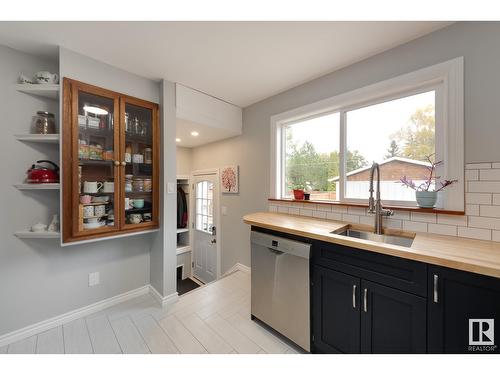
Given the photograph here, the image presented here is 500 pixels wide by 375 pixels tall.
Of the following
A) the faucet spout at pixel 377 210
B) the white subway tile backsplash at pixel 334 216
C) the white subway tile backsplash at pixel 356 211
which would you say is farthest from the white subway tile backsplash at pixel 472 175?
the white subway tile backsplash at pixel 334 216

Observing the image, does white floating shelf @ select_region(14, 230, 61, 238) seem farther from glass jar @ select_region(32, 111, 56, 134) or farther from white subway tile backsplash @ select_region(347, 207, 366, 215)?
white subway tile backsplash @ select_region(347, 207, 366, 215)

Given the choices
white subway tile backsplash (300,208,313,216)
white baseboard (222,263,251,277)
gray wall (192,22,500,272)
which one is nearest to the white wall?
gray wall (192,22,500,272)

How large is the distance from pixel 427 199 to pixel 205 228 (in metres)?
3.04

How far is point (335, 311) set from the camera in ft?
4.27

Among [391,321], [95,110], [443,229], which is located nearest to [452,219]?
[443,229]

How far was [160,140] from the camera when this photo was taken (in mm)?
2090

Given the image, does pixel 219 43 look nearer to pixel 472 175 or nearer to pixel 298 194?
pixel 298 194

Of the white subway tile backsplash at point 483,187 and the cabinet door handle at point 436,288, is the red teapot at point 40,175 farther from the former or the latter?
the white subway tile backsplash at point 483,187

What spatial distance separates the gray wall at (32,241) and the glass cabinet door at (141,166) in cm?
23

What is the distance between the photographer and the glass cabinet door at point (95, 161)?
64.2 inches

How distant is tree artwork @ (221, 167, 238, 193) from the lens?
2928mm

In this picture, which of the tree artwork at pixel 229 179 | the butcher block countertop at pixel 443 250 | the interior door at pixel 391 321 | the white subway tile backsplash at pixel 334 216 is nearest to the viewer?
the butcher block countertop at pixel 443 250

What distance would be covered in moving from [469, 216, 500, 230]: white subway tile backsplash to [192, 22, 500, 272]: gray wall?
37 cm
